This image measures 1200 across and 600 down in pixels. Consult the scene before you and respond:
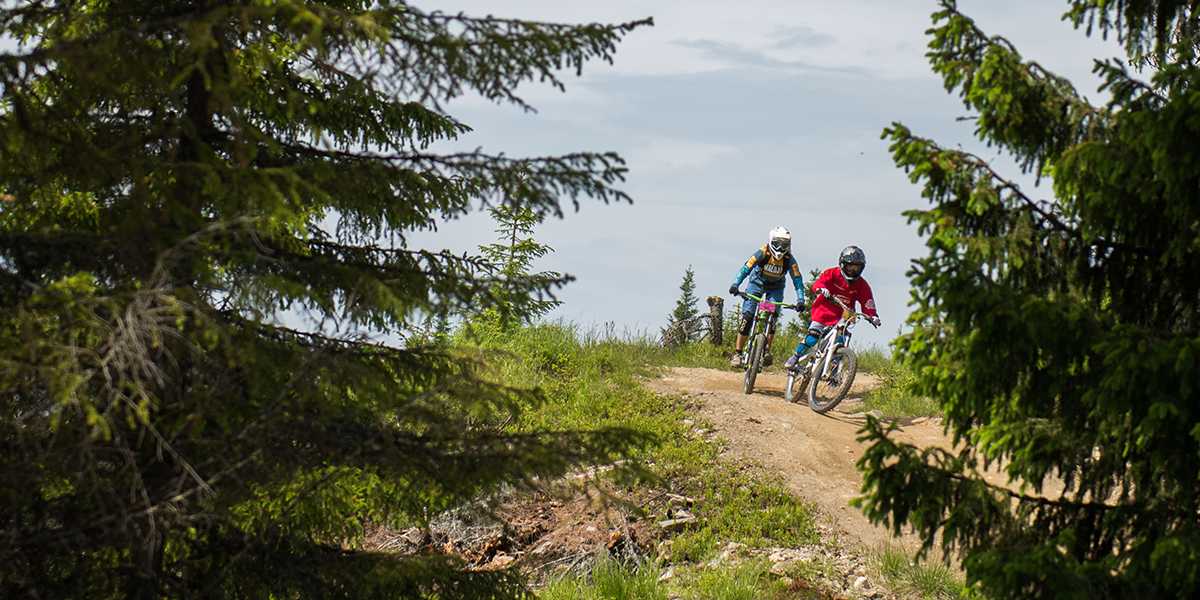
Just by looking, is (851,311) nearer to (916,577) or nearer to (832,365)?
(832,365)

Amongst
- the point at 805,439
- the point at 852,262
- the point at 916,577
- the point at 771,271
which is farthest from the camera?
the point at 771,271

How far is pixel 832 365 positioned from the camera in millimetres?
16875

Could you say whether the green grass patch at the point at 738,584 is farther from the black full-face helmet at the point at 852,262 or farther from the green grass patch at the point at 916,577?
the black full-face helmet at the point at 852,262

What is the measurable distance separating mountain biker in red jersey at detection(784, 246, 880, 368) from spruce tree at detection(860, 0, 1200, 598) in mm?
8244

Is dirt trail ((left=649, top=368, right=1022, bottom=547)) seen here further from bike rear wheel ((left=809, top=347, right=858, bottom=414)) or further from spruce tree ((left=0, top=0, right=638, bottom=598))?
spruce tree ((left=0, top=0, right=638, bottom=598))

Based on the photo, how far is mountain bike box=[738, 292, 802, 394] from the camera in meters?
18.2

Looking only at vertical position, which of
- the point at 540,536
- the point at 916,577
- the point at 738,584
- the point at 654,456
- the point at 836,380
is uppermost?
the point at 836,380

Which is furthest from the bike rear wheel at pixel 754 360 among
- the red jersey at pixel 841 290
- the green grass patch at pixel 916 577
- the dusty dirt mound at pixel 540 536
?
the green grass patch at pixel 916 577

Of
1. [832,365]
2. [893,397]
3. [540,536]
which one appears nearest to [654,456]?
[540,536]

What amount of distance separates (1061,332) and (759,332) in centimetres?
1104

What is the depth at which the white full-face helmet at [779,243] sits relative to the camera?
59.4 ft

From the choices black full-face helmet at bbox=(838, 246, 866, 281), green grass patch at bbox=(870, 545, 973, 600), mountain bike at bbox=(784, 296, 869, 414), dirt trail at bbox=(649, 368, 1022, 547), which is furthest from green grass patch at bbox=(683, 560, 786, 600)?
black full-face helmet at bbox=(838, 246, 866, 281)

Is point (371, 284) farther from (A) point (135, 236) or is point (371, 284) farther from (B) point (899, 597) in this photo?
(B) point (899, 597)

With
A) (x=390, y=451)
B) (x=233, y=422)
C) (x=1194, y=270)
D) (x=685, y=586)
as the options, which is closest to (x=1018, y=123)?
(x=1194, y=270)
